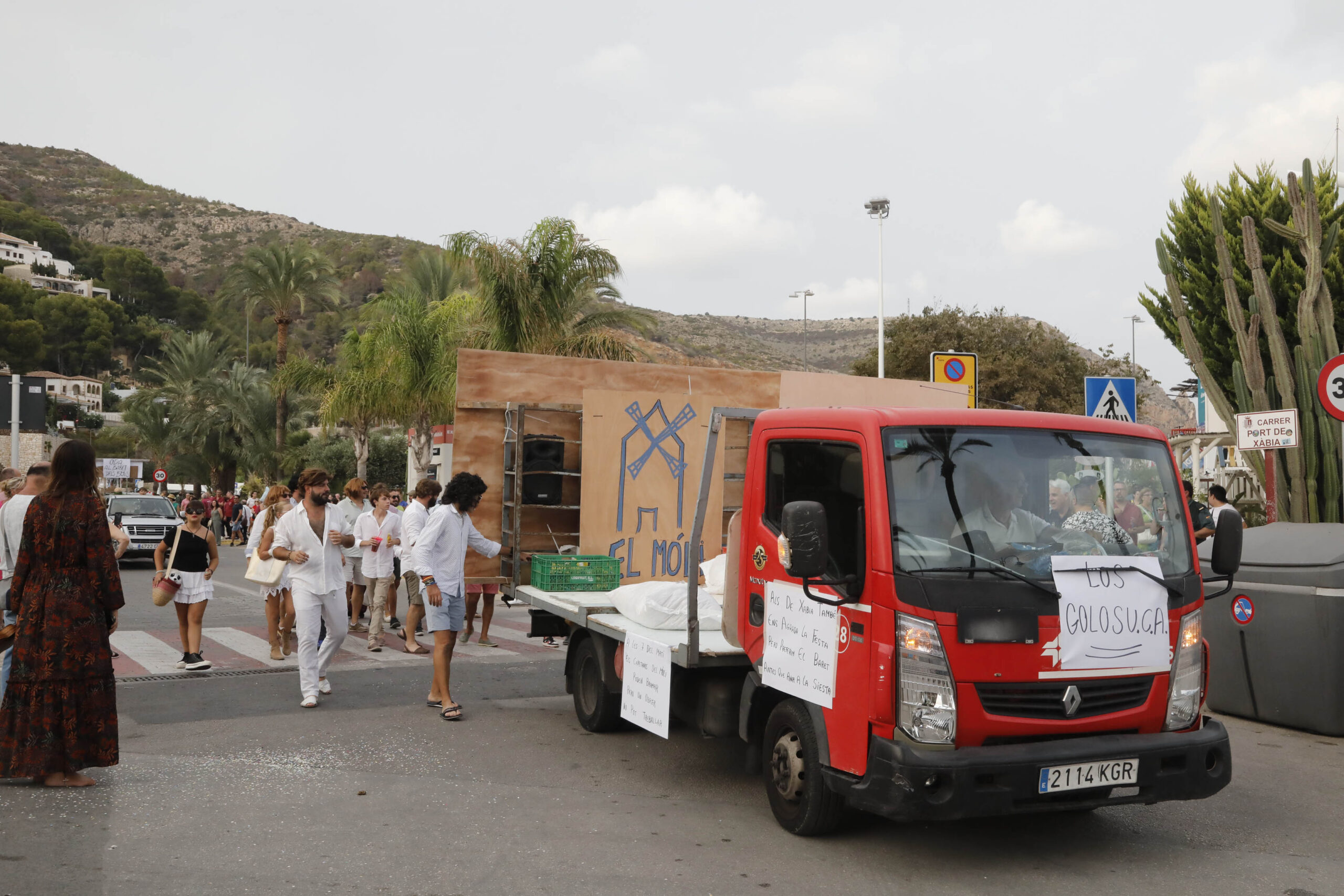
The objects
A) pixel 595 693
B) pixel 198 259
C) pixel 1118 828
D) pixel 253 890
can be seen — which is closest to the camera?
pixel 253 890

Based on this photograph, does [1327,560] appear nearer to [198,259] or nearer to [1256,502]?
[1256,502]

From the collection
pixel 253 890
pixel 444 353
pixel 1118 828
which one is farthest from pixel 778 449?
pixel 444 353

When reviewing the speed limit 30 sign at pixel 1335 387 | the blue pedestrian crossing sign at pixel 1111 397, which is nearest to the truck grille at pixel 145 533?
the blue pedestrian crossing sign at pixel 1111 397

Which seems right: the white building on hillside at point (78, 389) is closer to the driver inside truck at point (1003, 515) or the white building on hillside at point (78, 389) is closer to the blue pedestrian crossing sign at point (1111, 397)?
the blue pedestrian crossing sign at point (1111, 397)

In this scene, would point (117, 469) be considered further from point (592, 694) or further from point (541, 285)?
point (592, 694)

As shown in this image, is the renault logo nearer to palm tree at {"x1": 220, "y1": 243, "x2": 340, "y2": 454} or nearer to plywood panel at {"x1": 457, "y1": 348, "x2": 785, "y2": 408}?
plywood panel at {"x1": 457, "y1": 348, "x2": 785, "y2": 408}

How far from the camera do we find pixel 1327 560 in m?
8.05

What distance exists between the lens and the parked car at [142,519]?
24.0 metres

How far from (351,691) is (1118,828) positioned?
20.5 ft

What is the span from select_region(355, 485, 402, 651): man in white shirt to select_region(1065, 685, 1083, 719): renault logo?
28.2 ft

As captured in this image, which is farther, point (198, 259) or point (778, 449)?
point (198, 259)

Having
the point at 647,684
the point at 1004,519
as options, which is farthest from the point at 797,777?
the point at 1004,519

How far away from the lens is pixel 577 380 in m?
11.0

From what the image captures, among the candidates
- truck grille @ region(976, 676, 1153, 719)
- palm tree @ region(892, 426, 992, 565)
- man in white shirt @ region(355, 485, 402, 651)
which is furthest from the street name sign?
man in white shirt @ region(355, 485, 402, 651)
